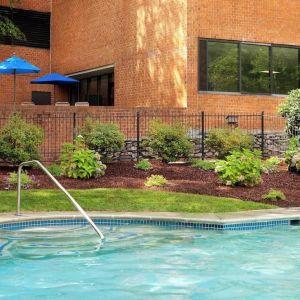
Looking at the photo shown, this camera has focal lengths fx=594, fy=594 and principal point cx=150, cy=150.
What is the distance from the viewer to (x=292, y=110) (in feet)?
61.8

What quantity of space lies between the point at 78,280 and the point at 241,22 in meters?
15.4

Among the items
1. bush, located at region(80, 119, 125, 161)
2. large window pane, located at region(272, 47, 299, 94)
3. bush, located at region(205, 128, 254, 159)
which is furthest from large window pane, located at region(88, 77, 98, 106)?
bush, located at region(205, 128, 254, 159)

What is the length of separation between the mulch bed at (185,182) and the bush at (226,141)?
4.76 feet

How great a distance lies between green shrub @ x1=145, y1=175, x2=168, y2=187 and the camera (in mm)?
14242

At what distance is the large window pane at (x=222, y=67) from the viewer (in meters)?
20.3

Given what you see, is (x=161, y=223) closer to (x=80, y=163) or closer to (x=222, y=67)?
(x=80, y=163)

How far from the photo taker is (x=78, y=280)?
23.3 ft

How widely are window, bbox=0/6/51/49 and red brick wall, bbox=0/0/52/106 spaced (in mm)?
221

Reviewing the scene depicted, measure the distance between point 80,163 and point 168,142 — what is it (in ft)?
11.6

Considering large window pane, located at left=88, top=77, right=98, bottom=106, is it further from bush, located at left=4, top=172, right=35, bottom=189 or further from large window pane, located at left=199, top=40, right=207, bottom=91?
bush, located at left=4, top=172, right=35, bottom=189

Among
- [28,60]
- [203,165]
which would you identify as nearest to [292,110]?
[203,165]

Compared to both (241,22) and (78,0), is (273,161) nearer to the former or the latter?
(241,22)

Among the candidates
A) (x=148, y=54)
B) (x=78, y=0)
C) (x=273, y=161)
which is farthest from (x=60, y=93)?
(x=273, y=161)

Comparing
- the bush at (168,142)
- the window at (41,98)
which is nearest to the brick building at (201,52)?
the bush at (168,142)
